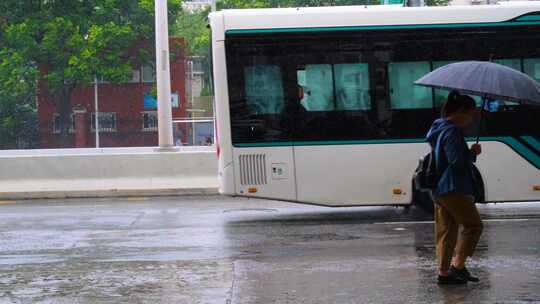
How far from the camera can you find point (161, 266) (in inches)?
392

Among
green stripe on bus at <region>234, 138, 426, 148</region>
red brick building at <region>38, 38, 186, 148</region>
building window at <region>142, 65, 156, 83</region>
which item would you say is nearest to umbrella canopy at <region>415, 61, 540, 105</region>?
green stripe on bus at <region>234, 138, 426, 148</region>

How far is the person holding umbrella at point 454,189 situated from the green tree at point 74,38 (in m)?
53.0

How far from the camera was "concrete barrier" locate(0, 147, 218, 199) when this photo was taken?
67.9 ft

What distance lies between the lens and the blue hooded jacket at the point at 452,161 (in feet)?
26.7

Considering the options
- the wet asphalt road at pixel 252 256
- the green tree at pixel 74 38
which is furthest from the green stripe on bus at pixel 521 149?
the green tree at pixel 74 38

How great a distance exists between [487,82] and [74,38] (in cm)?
5410

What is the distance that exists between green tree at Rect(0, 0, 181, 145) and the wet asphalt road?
45335 millimetres

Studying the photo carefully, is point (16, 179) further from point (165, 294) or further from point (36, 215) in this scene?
point (165, 294)

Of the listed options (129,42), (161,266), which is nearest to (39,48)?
(129,42)

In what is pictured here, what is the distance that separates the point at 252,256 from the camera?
1066 centimetres

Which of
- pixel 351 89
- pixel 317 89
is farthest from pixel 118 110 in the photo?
pixel 351 89

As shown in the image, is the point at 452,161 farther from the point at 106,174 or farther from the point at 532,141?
the point at 106,174

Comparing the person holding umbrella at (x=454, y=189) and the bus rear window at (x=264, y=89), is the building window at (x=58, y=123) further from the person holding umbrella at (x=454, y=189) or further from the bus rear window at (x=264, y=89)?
the person holding umbrella at (x=454, y=189)

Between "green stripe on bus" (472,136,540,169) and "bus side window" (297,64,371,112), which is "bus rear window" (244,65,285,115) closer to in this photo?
"bus side window" (297,64,371,112)
